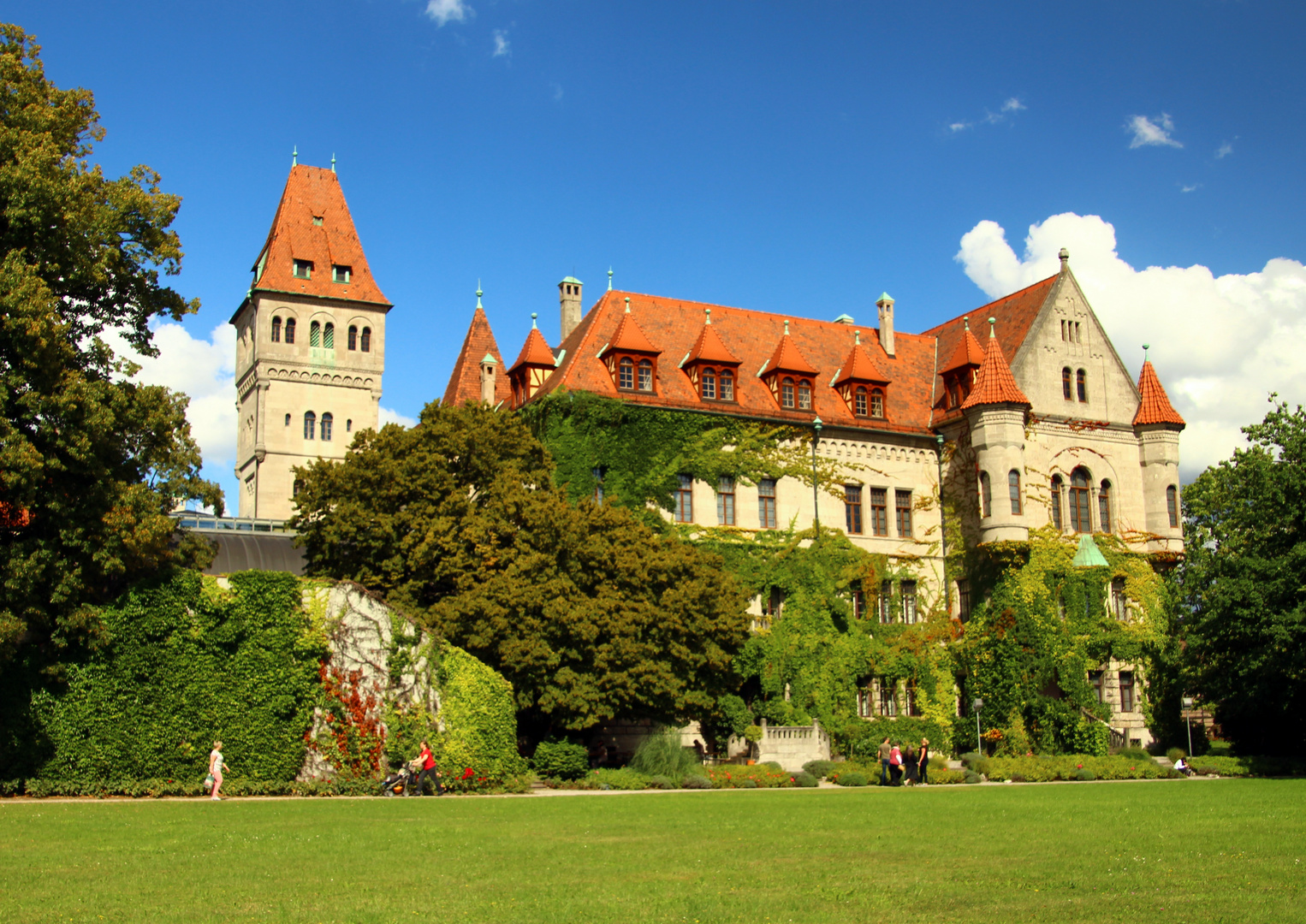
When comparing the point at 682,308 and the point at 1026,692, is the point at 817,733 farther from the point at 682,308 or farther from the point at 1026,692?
the point at 682,308

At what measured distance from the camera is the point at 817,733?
39219 mm

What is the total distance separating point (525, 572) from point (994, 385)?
2123cm

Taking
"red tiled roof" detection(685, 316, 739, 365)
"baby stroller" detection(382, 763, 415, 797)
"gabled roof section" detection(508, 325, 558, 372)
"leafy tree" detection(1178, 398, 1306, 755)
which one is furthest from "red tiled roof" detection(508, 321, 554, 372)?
"leafy tree" detection(1178, 398, 1306, 755)

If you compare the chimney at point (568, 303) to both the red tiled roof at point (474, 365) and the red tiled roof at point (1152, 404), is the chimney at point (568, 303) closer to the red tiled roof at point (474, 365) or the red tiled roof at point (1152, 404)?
the red tiled roof at point (474, 365)

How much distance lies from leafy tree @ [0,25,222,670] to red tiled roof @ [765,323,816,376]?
2293 cm

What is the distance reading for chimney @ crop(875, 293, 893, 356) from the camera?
50250mm

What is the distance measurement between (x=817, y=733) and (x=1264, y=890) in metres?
28.4

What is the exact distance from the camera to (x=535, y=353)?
44.2 meters

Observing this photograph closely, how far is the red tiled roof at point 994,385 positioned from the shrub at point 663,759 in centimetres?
1927

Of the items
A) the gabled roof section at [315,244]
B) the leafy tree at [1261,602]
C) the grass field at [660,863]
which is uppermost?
the gabled roof section at [315,244]

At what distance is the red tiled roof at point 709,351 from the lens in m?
43.3

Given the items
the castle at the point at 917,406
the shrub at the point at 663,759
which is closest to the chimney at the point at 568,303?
the castle at the point at 917,406

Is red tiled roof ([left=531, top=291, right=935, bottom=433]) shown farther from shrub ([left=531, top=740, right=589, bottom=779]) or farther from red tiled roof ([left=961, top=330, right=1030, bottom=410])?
shrub ([left=531, top=740, right=589, bottom=779])

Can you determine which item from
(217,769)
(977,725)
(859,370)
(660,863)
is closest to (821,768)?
(977,725)
